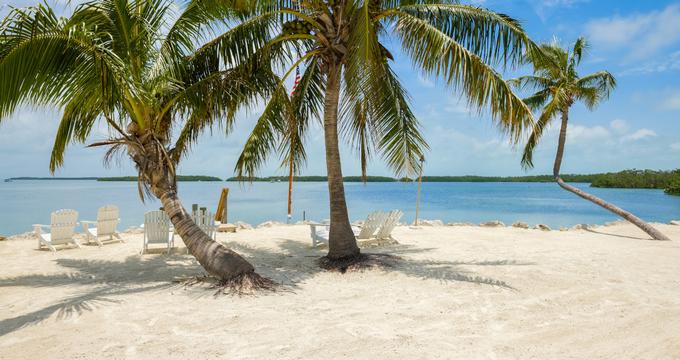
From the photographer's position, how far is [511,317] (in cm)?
462

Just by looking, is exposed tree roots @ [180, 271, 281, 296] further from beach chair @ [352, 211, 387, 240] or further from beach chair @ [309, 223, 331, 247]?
beach chair @ [352, 211, 387, 240]

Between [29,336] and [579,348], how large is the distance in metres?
5.07

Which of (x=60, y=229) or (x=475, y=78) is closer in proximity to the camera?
(x=475, y=78)

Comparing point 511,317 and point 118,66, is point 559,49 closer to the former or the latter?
point 511,317

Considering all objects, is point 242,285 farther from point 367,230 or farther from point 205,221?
point 367,230

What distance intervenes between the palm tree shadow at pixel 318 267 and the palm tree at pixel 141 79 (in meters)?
1.01

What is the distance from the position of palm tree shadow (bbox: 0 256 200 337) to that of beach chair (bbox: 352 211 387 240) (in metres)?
3.45

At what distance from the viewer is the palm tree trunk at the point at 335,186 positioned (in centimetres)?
724

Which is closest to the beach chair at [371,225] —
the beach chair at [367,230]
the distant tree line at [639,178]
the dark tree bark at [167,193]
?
the beach chair at [367,230]

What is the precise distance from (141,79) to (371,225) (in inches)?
205

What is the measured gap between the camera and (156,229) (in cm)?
826

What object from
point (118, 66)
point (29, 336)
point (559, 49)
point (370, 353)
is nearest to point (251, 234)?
point (118, 66)

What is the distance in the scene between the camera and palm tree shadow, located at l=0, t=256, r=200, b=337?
4539mm

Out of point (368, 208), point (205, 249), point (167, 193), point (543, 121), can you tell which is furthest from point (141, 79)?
point (368, 208)
